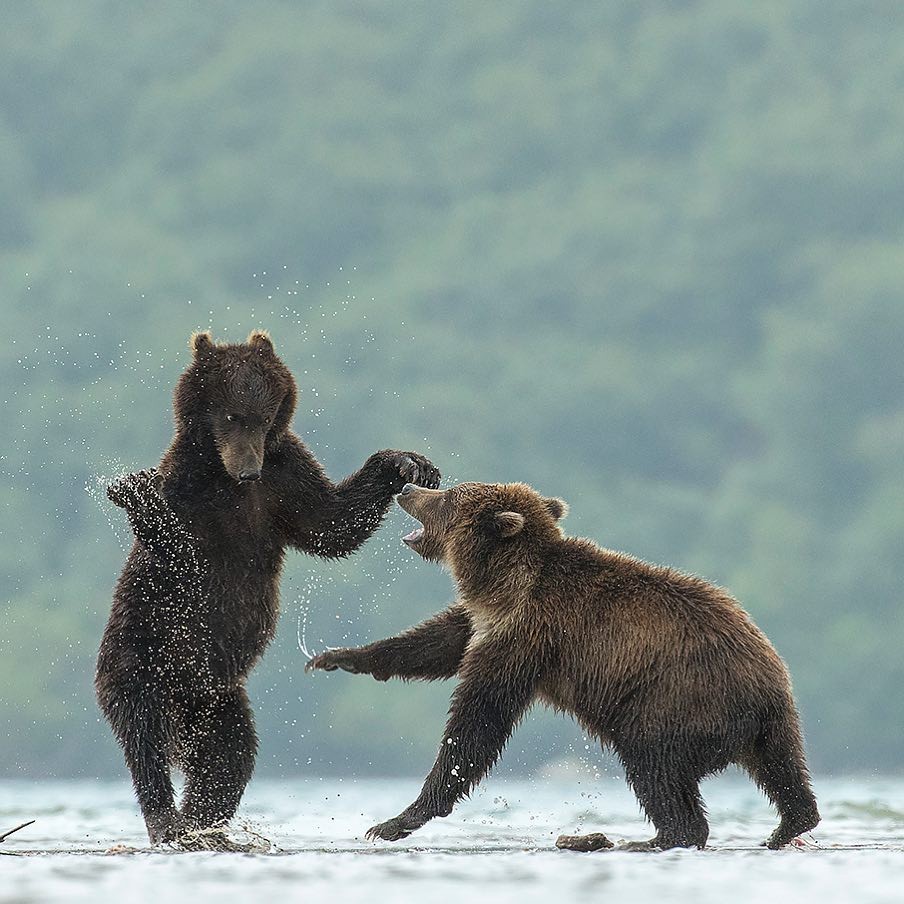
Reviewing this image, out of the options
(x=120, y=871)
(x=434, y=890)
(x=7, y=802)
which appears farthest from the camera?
(x=7, y=802)

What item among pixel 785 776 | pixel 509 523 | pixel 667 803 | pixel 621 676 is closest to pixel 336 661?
pixel 509 523

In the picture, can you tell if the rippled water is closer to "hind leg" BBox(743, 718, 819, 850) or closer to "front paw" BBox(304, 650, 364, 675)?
"hind leg" BBox(743, 718, 819, 850)

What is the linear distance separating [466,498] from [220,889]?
3.24 m

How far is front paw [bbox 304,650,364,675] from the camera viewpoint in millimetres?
8250

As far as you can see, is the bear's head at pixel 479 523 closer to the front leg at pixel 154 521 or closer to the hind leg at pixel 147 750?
the front leg at pixel 154 521

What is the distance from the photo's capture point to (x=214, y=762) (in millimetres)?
8523

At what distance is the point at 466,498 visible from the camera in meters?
8.51

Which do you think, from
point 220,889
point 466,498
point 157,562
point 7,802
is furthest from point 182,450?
point 7,802

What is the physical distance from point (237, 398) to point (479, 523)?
1203mm

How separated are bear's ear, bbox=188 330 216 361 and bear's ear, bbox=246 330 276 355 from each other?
18 cm

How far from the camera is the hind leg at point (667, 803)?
729 cm

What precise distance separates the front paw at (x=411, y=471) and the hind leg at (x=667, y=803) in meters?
2.19

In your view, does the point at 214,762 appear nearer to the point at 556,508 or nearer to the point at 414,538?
the point at 414,538

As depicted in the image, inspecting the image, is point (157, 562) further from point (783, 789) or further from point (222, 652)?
point (783, 789)
